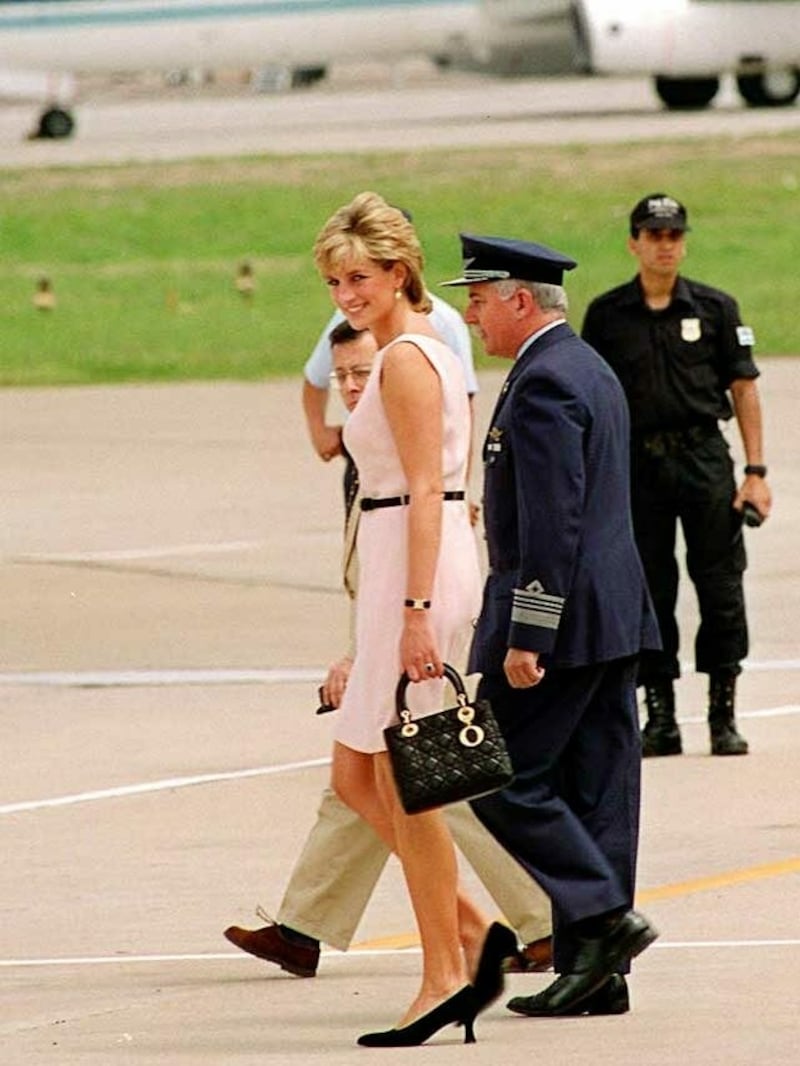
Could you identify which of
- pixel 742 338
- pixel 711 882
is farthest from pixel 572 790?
pixel 742 338

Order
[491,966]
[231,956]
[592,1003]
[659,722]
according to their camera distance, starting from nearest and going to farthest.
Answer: [491,966]
[592,1003]
[231,956]
[659,722]

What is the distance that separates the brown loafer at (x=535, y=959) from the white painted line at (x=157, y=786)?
2475mm

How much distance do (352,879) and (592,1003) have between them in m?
0.86

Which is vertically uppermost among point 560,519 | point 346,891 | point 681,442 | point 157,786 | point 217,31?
point 217,31

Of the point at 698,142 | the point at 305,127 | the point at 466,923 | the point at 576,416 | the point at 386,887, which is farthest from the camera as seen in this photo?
the point at 305,127

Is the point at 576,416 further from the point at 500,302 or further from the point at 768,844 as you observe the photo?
the point at 768,844

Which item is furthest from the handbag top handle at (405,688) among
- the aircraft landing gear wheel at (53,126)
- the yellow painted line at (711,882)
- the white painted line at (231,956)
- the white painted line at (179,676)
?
the aircraft landing gear wheel at (53,126)

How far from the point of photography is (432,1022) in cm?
668

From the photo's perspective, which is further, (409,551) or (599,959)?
(599,959)

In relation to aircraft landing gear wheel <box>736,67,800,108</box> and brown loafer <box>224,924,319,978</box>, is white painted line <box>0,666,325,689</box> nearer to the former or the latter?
brown loafer <box>224,924,319,978</box>

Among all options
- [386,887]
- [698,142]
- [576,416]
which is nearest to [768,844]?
[386,887]

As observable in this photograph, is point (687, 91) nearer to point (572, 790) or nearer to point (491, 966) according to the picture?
point (572, 790)

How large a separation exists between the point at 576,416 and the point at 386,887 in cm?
217

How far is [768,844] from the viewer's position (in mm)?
8906
